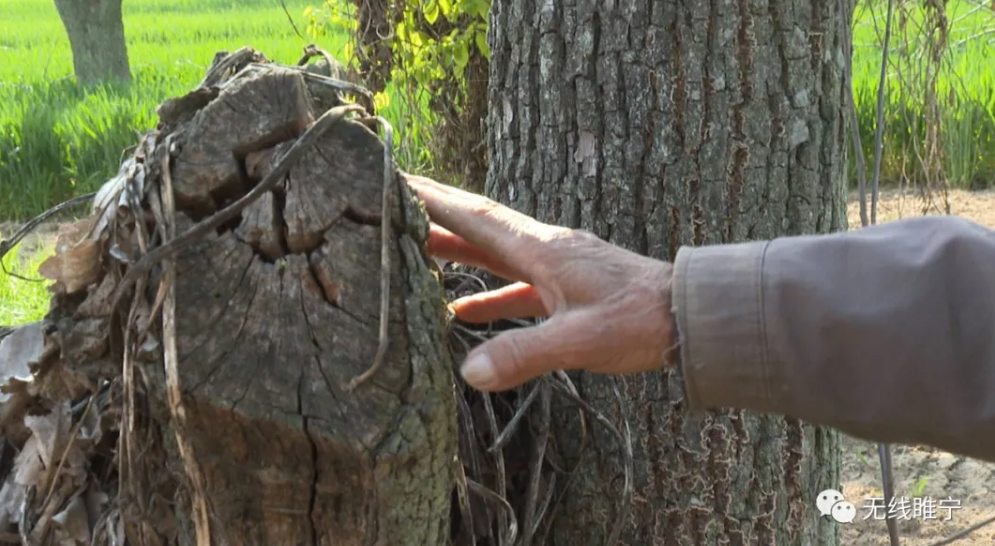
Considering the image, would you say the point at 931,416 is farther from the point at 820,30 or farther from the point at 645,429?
the point at 820,30

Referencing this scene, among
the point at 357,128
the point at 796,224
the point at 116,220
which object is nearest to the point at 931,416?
the point at 796,224

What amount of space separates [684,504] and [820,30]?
799mm

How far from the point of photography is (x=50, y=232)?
238 inches

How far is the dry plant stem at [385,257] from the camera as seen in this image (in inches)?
42.3

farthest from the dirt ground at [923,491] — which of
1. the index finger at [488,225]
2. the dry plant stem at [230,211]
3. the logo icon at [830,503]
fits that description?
the dry plant stem at [230,211]

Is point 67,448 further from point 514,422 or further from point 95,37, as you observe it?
point 95,37

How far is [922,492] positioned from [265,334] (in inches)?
105

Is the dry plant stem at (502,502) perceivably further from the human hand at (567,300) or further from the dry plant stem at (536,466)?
the human hand at (567,300)

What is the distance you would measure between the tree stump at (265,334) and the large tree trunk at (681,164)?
0.46 m

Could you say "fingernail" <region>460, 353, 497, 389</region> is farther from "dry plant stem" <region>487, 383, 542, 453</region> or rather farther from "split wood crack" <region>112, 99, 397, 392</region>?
"dry plant stem" <region>487, 383, 542, 453</region>

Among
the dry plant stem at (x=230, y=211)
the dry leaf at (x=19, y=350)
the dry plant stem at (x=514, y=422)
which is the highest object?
the dry plant stem at (x=230, y=211)

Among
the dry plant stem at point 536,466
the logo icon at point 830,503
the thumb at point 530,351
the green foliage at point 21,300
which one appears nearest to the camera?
the thumb at point 530,351

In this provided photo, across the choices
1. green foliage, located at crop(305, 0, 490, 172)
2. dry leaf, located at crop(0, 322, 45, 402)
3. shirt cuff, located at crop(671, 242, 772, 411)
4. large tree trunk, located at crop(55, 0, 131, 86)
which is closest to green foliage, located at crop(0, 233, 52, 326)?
green foliage, located at crop(305, 0, 490, 172)

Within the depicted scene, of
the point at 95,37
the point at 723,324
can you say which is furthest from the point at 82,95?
the point at 723,324
